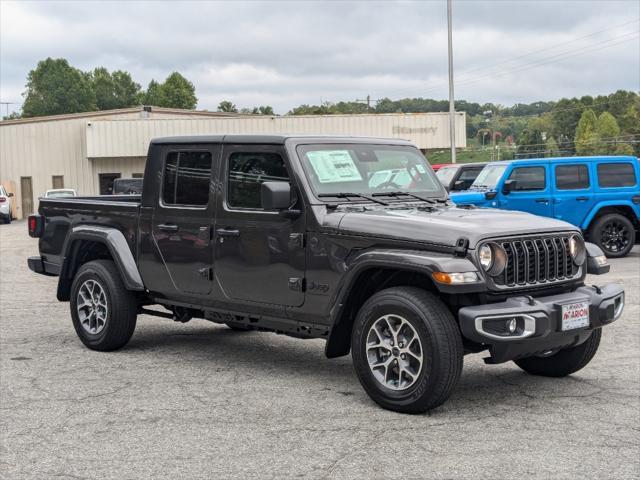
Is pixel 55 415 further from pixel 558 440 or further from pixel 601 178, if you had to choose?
pixel 601 178

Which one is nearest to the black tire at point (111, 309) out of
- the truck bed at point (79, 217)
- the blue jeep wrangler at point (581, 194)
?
the truck bed at point (79, 217)

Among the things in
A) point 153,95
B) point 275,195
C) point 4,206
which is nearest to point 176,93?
point 153,95

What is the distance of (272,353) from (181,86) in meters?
119

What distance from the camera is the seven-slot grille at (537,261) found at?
576cm

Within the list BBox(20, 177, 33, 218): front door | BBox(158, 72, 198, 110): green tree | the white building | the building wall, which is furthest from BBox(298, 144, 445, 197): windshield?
Answer: BBox(158, 72, 198, 110): green tree

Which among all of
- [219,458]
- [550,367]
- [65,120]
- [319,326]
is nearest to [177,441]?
[219,458]

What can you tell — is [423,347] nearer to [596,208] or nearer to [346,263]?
[346,263]

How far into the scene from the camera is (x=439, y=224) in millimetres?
5816

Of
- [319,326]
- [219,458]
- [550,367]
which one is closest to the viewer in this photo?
[219,458]

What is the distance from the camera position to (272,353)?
26.2ft

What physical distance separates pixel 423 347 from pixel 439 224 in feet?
2.63

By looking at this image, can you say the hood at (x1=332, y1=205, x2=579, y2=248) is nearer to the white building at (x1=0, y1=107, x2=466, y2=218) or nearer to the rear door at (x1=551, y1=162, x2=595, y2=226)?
the rear door at (x1=551, y1=162, x2=595, y2=226)

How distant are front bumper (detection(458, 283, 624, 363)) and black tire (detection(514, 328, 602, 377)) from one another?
559mm

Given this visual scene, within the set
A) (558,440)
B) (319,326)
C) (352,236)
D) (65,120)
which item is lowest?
(558,440)
